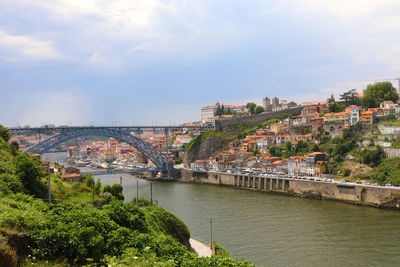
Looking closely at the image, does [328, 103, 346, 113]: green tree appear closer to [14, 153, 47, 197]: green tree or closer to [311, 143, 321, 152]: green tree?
[311, 143, 321, 152]: green tree

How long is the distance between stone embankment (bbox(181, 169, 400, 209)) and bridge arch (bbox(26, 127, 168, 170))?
6.88m

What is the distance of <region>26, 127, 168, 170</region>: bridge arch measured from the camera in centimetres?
2452

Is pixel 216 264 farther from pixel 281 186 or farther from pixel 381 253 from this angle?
pixel 281 186

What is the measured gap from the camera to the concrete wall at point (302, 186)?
16609mm

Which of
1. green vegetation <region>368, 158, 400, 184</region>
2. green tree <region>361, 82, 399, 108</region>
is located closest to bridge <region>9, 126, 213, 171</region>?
green vegetation <region>368, 158, 400, 184</region>

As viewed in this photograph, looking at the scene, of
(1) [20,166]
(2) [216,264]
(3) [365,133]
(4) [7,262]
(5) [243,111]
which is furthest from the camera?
(5) [243,111]

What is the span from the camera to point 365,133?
23.4 m

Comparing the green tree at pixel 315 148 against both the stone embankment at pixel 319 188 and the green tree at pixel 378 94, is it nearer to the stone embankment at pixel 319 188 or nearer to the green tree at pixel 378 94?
the stone embankment at pixel 319 188

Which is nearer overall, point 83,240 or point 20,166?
point 83,240

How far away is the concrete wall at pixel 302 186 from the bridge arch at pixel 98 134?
198 inches

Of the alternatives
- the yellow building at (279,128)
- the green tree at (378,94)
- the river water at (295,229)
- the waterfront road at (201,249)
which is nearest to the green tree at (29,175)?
the waterfront road at (201,249)

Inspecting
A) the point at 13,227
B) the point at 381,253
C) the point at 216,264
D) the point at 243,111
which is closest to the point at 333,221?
the point at 381,253

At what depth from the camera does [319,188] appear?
61.7 ft

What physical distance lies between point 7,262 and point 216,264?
7.10ft
